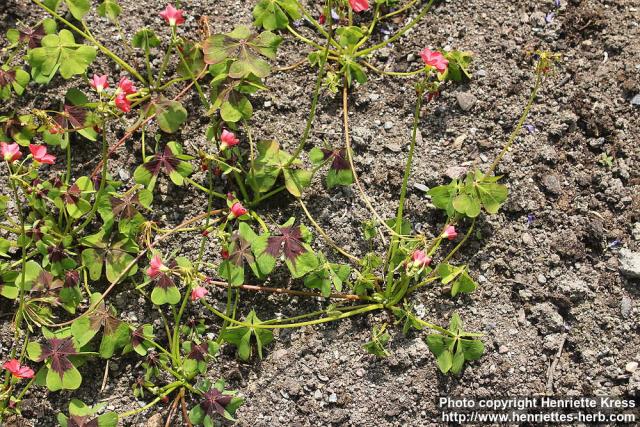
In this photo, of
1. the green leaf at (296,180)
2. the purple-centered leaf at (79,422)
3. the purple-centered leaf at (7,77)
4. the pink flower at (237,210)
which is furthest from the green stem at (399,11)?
the purple-centered leaf at (79,422)

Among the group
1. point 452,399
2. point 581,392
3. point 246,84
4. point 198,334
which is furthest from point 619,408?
point 246,84

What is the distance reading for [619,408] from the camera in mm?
2852

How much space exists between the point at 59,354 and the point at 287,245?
100cm

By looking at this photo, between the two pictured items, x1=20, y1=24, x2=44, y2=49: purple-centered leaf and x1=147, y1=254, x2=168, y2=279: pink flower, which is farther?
x1=20, y1=24, x2=44, y2=49: purple-centered leaf

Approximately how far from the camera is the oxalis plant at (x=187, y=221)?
2.86m

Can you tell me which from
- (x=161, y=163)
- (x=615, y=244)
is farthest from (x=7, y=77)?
(x=615, y=244)

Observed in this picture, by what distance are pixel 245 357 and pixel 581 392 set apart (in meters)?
1.37

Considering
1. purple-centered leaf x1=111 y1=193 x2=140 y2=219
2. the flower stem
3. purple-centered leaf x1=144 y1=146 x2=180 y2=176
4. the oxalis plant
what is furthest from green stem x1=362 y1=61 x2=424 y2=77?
purple-centered leaf x1=111 y1=193 x2=140 y2=219

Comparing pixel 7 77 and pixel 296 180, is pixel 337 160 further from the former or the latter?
pixel 7 77

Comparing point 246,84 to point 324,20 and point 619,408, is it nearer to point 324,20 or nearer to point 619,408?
point 324,20

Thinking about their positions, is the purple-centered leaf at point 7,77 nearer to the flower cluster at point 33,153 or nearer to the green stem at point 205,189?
the flower cluster at point 33,153

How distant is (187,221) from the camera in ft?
10.3

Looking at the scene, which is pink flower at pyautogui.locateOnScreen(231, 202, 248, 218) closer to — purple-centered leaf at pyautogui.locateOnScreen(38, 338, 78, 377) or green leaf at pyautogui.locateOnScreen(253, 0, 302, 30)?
purple-centered leaf at pyautogui.locateOnScreen(38, 338, 78, 377)

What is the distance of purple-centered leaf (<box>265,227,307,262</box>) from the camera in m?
2.89
